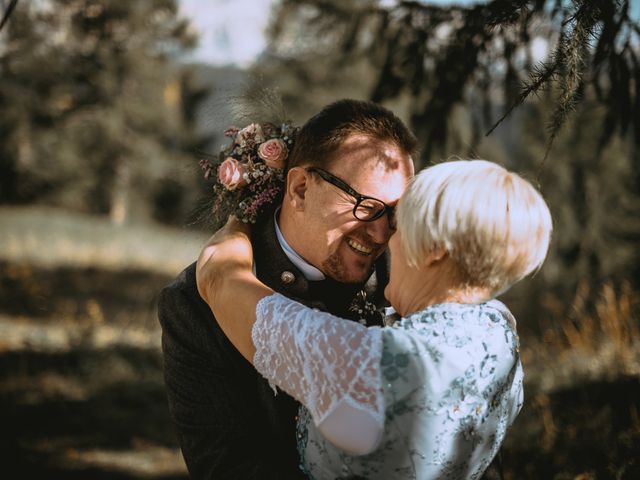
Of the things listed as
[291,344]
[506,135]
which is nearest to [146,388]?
[291,344]

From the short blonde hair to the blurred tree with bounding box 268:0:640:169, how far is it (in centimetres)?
41

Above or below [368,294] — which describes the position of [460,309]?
above

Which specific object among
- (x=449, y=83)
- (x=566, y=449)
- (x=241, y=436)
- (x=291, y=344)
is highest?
(x=449, y=83)

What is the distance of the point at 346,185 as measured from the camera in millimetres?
2367

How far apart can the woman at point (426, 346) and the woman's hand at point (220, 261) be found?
0.19 m

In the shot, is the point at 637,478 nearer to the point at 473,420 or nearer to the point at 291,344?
the point at 473,420

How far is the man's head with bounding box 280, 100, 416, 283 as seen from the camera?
2371mm

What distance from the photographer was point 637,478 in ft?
9.29

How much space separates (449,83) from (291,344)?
7.64 ft

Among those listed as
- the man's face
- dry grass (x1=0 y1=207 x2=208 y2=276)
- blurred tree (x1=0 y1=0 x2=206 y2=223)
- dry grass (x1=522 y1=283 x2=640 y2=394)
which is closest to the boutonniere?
the man's face

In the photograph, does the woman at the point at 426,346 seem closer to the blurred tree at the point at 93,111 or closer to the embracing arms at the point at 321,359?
the embracing arms at the point at 321,359

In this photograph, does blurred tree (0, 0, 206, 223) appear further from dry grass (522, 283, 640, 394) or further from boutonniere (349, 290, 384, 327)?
boutonniere (349, 290, 384, 327)

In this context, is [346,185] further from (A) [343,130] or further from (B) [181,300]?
(B) [181,300]

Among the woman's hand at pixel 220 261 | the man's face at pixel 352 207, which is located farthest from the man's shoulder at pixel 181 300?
the man's face at pixel 352 207
